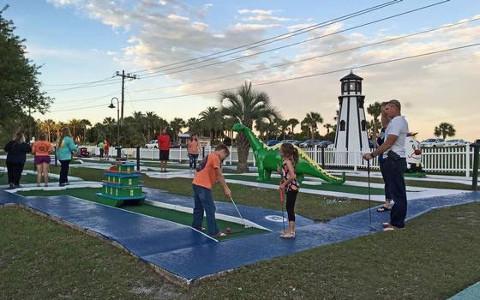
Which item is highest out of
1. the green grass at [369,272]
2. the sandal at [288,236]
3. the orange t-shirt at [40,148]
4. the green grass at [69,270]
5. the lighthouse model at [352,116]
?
the lighthouse model at [352,116]


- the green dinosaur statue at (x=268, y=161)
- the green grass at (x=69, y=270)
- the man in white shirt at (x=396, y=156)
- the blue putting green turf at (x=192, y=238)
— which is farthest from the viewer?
the green dinosaur statue at (x=268, y=161)

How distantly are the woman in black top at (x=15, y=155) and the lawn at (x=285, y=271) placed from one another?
22.0 ft

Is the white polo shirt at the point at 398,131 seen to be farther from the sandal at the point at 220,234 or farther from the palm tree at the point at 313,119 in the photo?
the palm tree at the point at 313,119

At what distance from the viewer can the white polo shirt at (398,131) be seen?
6.93 meters

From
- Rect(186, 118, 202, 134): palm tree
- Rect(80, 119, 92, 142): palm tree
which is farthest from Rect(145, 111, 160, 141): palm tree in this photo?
Rect(80, 119, 92, 142): palm tree

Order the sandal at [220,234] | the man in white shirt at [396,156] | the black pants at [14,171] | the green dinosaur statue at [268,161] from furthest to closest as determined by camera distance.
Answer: the green dinosaur statue at [268,161] < the black pants at [14,171] < the man in white shirt at [396,156] < the sandal at [220,234]

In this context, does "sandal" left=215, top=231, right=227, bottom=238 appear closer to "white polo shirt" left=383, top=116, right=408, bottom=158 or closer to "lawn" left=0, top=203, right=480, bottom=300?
"lawn" left=0, top=203, right=480, bottom=300

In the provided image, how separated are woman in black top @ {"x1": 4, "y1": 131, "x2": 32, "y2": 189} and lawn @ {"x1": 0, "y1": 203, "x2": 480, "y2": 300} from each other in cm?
669

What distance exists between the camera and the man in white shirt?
22.7ft

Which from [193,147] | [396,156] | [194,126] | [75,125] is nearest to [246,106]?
[193,147]

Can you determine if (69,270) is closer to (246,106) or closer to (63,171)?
(63,171)

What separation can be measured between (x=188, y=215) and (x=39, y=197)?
171 inches

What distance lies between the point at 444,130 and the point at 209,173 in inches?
3977

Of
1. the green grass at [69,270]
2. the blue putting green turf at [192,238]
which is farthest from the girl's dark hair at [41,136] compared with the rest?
the green grass at [69,270]
